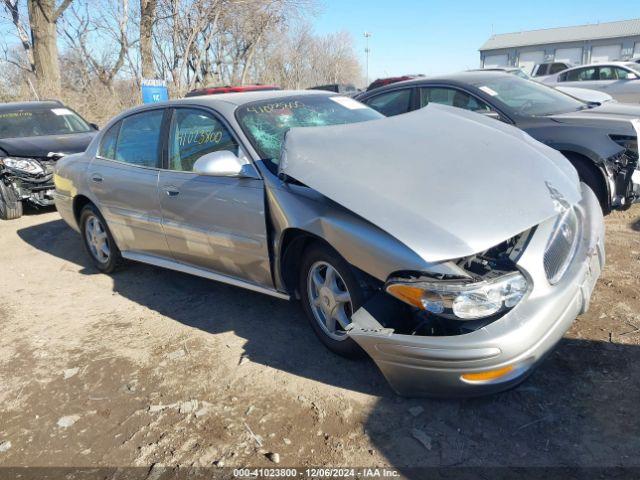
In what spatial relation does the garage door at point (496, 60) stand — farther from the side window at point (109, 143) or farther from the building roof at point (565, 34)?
the side window at point (109, 143)

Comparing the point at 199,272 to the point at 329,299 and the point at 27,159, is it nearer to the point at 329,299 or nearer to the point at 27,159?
the point at 329,299

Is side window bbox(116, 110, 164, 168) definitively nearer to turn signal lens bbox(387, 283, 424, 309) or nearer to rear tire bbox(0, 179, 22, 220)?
turn signal lens bbox(387, 283, 424, 309)

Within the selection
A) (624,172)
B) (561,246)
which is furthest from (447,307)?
(624,172)

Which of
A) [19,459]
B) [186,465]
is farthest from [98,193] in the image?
[186,465]

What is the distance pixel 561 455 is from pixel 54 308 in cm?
406

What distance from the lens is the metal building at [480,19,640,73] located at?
4766cm

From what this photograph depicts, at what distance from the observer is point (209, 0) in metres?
22.2

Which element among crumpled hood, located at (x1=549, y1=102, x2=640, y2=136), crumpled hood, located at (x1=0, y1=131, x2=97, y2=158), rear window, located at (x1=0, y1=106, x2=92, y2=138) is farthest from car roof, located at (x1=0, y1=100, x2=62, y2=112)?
crumpled hood, located at (x1=549, y1=102, x2=640, y2=136)

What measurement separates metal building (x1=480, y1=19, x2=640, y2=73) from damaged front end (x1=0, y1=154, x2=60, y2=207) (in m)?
44.1

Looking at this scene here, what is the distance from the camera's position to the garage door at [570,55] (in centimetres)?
5056

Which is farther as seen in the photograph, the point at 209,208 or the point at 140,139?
the point at 140,139

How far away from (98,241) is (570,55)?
5557cm

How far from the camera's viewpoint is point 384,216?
261 cm

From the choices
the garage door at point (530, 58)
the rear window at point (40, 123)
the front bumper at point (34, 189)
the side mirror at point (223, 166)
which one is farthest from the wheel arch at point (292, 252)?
the garage door at point (530, 58)
